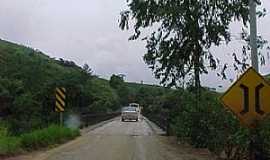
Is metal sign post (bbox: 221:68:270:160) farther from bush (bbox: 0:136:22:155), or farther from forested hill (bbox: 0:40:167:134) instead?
forested hill (bbox: 0:40:167:134)

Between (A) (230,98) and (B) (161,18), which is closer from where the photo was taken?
(A) (230,98)

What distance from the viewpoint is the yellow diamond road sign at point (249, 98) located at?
13.6m

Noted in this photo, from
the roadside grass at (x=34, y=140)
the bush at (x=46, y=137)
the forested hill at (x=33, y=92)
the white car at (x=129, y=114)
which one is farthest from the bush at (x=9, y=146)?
the white car at (x=129, y=114)

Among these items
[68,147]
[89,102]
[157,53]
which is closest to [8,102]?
[157,53]

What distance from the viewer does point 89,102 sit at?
60.1m

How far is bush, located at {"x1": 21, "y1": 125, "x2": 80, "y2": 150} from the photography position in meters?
22.2

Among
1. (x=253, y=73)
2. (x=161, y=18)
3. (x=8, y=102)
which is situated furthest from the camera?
(x=8, y=102)

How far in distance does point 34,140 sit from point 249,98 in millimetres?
11364

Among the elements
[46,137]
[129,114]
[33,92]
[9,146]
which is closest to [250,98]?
[9,146]

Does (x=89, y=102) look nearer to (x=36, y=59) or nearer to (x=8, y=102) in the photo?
(x=36, y=59)

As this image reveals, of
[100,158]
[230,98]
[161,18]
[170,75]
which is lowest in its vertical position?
[100,158]

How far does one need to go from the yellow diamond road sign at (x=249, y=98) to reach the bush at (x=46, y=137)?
411 inches

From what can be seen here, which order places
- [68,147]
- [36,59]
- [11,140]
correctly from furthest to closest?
[36,59] → [68,147] → [11,140]

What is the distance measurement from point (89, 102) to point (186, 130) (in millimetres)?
34464
